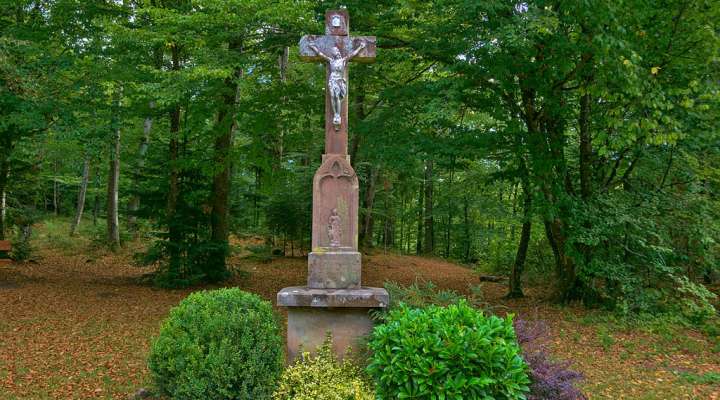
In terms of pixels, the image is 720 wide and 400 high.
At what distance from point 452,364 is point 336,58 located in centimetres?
382

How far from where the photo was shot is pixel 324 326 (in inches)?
229

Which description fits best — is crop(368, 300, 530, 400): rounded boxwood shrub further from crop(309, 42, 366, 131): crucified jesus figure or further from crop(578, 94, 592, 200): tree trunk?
crop(578, 94, 592, 200): tree trunk

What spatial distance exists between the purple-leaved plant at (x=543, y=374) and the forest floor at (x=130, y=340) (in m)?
1.59

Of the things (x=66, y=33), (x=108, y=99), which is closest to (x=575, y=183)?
(x=108, y=99)

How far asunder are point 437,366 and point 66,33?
12216 millimetres

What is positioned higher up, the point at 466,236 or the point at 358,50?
the point at 358,50

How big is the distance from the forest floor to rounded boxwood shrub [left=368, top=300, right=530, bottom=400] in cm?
245

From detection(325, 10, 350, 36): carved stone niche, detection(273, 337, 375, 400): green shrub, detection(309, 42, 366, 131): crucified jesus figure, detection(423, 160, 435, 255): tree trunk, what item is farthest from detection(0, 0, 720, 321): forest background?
detection(423, 160, 435, 255): tree trunk

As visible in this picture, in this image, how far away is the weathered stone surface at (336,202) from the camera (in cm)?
614

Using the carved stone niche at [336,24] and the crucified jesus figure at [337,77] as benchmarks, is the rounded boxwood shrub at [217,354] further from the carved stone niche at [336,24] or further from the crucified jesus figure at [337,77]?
the carved stone niche at [336,24]

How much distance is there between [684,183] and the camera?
1116 cm

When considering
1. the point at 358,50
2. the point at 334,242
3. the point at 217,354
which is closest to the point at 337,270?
the point at 334,242

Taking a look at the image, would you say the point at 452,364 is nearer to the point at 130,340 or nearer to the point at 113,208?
the point at 130,340

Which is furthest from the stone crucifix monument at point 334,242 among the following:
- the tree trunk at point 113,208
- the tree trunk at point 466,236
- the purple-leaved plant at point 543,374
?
the tree trunk at point 466,236
